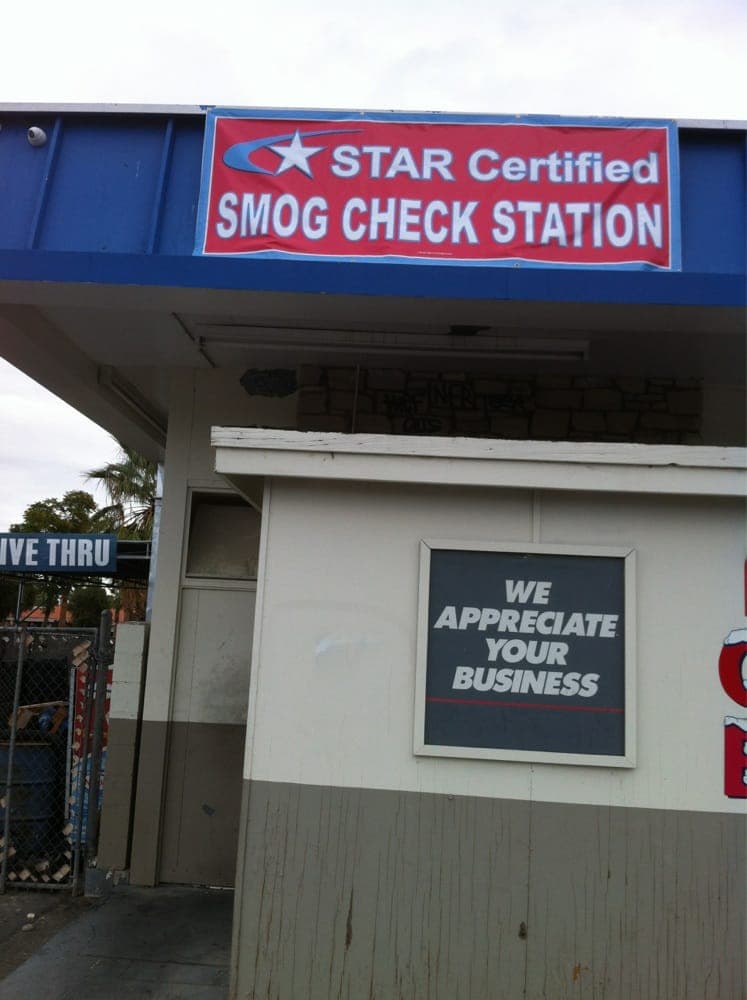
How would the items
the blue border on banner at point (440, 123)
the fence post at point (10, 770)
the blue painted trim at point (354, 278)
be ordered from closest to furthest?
the blue painted trim at point (354, 278)
the blue border on banner at point (440, 123)
the fence post at point (10, 770)

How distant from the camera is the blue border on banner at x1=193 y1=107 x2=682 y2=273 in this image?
6027 millimetres

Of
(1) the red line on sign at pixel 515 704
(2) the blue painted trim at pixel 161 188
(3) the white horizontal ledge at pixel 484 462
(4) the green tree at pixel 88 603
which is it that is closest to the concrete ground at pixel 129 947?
(1) the red line on sign at pixel 515 704

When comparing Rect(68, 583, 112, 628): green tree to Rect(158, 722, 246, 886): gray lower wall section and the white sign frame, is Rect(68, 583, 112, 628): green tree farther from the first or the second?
the white sign frame

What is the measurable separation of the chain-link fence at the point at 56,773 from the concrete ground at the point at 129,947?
1.21 feet

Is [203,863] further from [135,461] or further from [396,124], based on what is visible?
[135,461]

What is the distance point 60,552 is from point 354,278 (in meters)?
3.96

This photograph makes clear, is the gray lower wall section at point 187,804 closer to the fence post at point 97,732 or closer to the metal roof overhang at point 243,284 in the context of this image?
the fence post at point 97,732

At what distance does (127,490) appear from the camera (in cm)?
3058

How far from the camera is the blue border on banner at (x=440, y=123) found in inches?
237

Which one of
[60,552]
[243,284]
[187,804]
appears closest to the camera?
[243,284]

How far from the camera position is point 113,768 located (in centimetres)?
697

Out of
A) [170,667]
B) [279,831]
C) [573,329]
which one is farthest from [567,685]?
[170,667]

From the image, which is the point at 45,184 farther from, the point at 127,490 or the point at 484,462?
the point at 127,490

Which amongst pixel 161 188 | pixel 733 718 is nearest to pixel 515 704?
pixel 733 718
